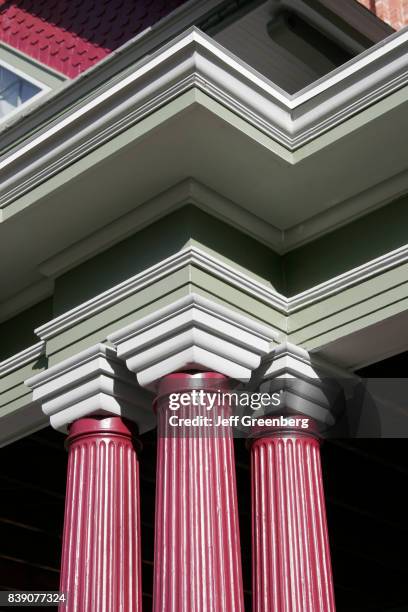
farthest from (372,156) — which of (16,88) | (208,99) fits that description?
(16,88)

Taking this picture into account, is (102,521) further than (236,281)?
No

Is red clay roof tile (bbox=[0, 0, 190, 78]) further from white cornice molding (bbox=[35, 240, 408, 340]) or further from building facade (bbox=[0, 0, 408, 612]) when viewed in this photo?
white cornice molding (bbox=[35, 240, 408, 340])

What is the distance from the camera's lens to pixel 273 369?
9.06 metres

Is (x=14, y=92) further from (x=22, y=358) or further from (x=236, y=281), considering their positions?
(x=236, y=281)

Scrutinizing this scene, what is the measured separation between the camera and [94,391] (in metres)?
9.21

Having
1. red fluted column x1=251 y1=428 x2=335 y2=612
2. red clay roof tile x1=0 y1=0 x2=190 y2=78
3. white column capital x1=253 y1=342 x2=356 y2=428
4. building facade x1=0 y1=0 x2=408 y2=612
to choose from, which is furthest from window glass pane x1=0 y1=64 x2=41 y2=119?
red fluted column x1=251 y1=428 x2=335 y2=612

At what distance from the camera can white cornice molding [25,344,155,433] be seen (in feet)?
30.2

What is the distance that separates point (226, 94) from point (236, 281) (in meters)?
1.60

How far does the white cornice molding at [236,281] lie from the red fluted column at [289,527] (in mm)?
1183

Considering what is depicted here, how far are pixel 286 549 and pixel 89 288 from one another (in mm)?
3152

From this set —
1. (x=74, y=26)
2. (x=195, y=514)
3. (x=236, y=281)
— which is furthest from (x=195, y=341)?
(x=74, y=26)

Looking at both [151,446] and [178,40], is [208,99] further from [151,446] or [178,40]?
[151,446]

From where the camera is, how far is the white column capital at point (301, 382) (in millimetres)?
9000

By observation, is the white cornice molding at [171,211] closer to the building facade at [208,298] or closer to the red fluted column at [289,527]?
the building facade at [208,298]
